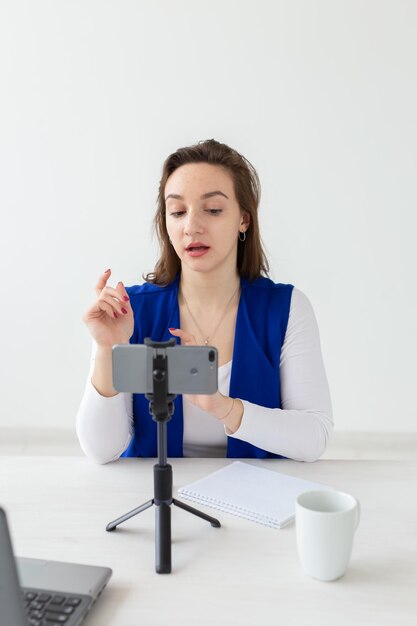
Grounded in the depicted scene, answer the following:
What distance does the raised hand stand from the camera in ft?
4.75

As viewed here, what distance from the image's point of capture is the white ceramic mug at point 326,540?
97cm

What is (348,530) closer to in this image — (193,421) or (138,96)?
(193,421)

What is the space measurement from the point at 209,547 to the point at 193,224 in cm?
81

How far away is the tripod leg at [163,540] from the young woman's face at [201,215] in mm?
774

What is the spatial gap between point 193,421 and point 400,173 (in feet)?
6.56

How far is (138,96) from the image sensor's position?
10.6ft

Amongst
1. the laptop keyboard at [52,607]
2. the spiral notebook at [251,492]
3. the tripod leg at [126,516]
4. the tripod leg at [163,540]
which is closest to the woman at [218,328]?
the spiral notebook at [251,492]

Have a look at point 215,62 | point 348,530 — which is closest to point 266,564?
point 348,530

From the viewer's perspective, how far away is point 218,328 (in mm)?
1788

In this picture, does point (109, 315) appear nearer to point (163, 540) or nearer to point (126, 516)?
point (126, 516)

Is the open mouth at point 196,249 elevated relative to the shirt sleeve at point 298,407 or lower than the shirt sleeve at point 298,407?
elevated

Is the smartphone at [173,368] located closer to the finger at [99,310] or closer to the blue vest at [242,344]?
the finger at [99,310]

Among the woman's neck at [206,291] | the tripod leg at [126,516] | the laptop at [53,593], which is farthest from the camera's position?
the woman's neck at [206,291]

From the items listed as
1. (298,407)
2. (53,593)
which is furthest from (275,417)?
(53,593)
